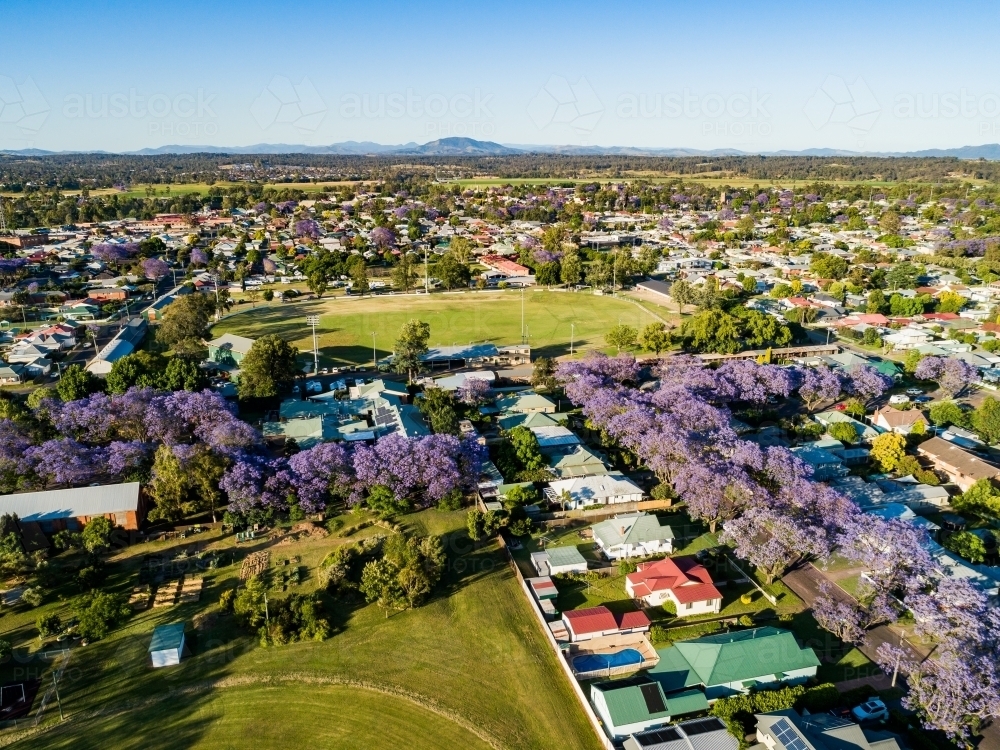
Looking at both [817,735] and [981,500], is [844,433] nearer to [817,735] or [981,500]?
[981,500]

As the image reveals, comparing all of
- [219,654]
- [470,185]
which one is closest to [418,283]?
[219,654]

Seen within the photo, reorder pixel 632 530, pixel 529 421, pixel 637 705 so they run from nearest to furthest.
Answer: pixel 637 705, pixel 632 530, pixel 529 421

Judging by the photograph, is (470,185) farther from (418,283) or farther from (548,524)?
(548,524)

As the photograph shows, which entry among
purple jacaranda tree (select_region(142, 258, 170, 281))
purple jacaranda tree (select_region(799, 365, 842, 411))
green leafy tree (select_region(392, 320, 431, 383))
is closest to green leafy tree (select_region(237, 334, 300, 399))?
green leafy tree (select_region(392, 320, 431, 383))

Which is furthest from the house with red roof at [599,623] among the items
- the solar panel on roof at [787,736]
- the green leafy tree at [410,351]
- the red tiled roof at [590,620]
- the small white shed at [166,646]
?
the green leafy tree at [410,351]

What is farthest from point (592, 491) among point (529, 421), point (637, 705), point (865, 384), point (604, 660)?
point (865, 384)

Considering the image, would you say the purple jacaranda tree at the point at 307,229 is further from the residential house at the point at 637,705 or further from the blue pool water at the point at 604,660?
the residential house at the point at 637,705
